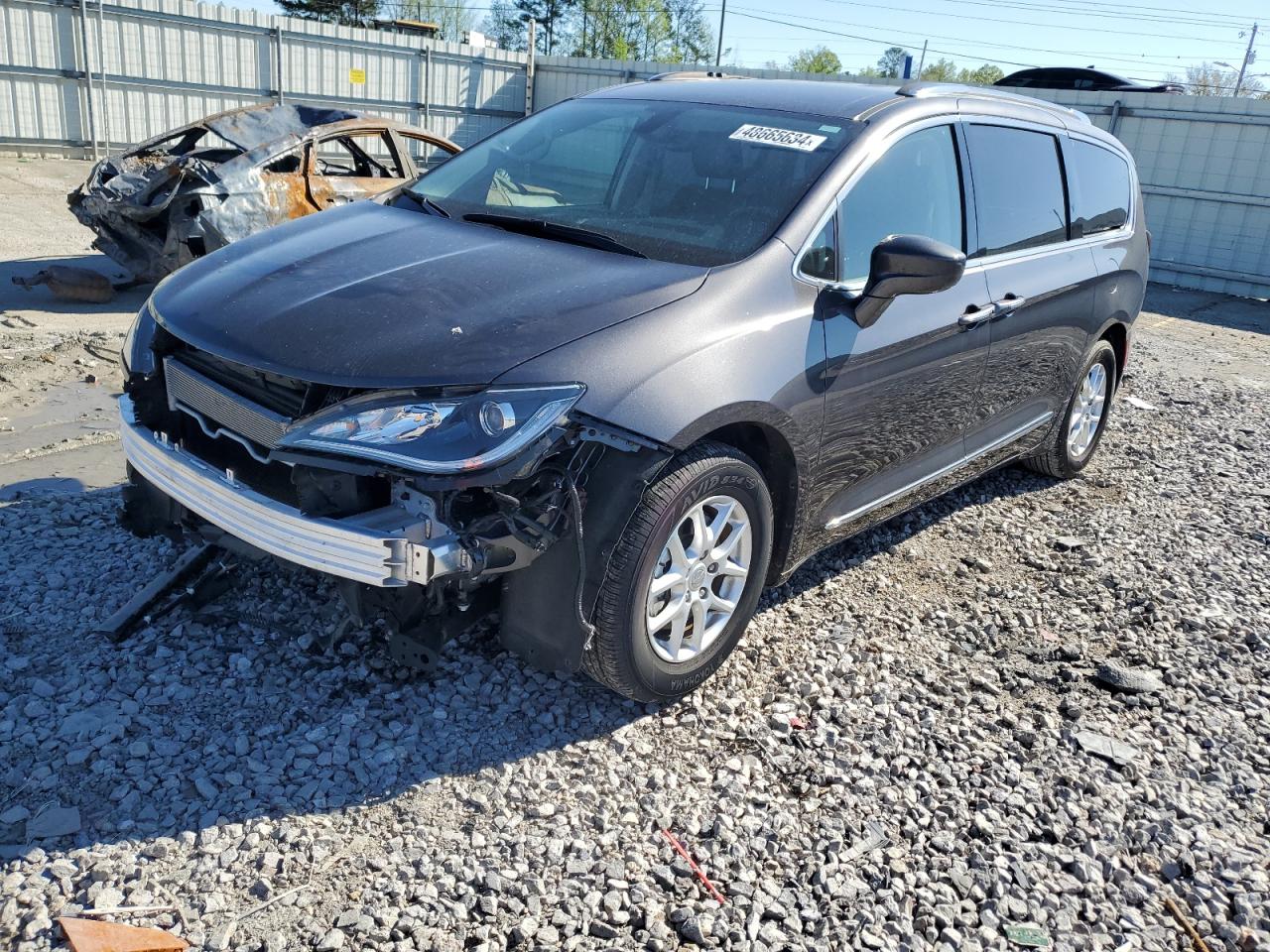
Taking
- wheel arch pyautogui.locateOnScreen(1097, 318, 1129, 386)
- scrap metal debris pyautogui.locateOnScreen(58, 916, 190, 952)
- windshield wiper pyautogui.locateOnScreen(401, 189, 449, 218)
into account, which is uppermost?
windshield wiper pyautogui.locateOnScreen(401, 189, 449, 218)

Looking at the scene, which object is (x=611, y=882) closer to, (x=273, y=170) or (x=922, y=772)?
(x=922, y=772)

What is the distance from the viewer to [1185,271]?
53.1 feet

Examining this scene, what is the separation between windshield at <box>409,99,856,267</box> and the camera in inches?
142

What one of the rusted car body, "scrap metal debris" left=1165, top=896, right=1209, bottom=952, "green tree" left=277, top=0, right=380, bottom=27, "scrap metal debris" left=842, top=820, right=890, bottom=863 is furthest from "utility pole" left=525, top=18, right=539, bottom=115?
"green tree" left=277, top=0, right=380, bottom=27

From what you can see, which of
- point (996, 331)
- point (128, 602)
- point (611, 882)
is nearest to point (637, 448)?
point (611, 882)

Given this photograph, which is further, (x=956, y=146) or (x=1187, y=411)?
(x=1187, y=411)

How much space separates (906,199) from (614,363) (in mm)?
1698

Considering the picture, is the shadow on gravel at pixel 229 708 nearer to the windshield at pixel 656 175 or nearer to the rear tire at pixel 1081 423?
the windshield at pixel 656 175

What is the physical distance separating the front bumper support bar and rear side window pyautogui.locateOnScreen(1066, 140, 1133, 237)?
3888 mm

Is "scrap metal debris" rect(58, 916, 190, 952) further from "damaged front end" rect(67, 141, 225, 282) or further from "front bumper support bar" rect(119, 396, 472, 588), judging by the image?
"damaged front end" rect(67, 141, 225, 282)

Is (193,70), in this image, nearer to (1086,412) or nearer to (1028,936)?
(1086,412)

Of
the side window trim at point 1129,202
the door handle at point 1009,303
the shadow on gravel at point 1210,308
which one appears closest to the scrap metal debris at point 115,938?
the door handle at point 1009,303

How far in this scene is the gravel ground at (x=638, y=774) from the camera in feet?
8.50

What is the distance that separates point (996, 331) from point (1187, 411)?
4.59 metres
